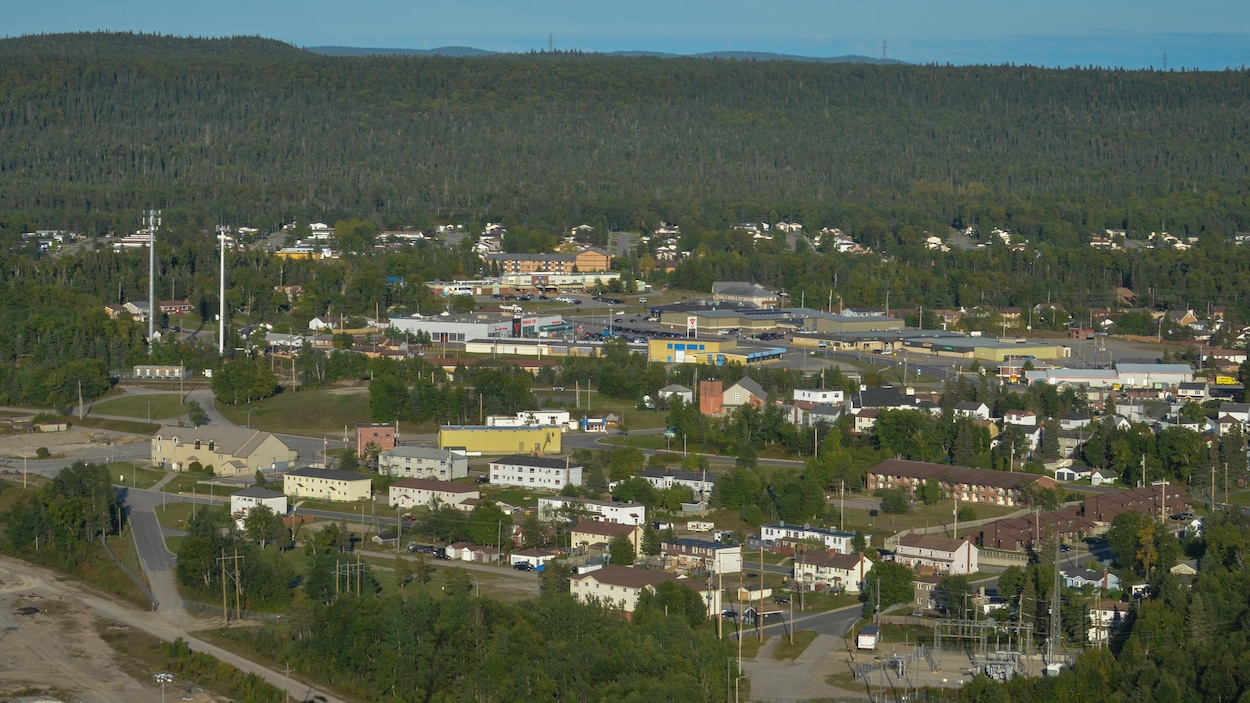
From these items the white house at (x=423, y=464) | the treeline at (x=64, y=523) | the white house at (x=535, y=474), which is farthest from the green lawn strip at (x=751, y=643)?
the treeline at (x=64, y=523)

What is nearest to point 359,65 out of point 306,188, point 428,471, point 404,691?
point 306,188

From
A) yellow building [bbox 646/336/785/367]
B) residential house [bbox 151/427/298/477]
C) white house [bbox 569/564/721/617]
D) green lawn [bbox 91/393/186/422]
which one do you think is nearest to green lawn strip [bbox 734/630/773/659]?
white house [bbox 569/564/721/617]

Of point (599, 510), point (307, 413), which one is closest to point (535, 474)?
point (599, 510)

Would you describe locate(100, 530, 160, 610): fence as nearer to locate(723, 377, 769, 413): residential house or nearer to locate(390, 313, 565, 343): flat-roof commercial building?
locate(723, 377, 769, 413): residential house

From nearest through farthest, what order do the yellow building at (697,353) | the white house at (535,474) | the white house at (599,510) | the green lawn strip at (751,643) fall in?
the green lawn strip at (751,643), the white house at (599,510), the white house at (535,474), the yellow building at (697,353)

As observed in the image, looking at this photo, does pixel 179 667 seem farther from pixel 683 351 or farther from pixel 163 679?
pixel 683 351

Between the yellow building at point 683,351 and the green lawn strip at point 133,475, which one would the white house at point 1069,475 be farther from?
the green lawn strip at point 133,475

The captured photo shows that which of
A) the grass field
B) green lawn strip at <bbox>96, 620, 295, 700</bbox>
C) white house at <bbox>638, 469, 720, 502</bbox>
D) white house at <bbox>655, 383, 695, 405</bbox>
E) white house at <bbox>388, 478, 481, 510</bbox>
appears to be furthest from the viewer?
white house at <bbox>655, 383, 695, 405</bbox>
